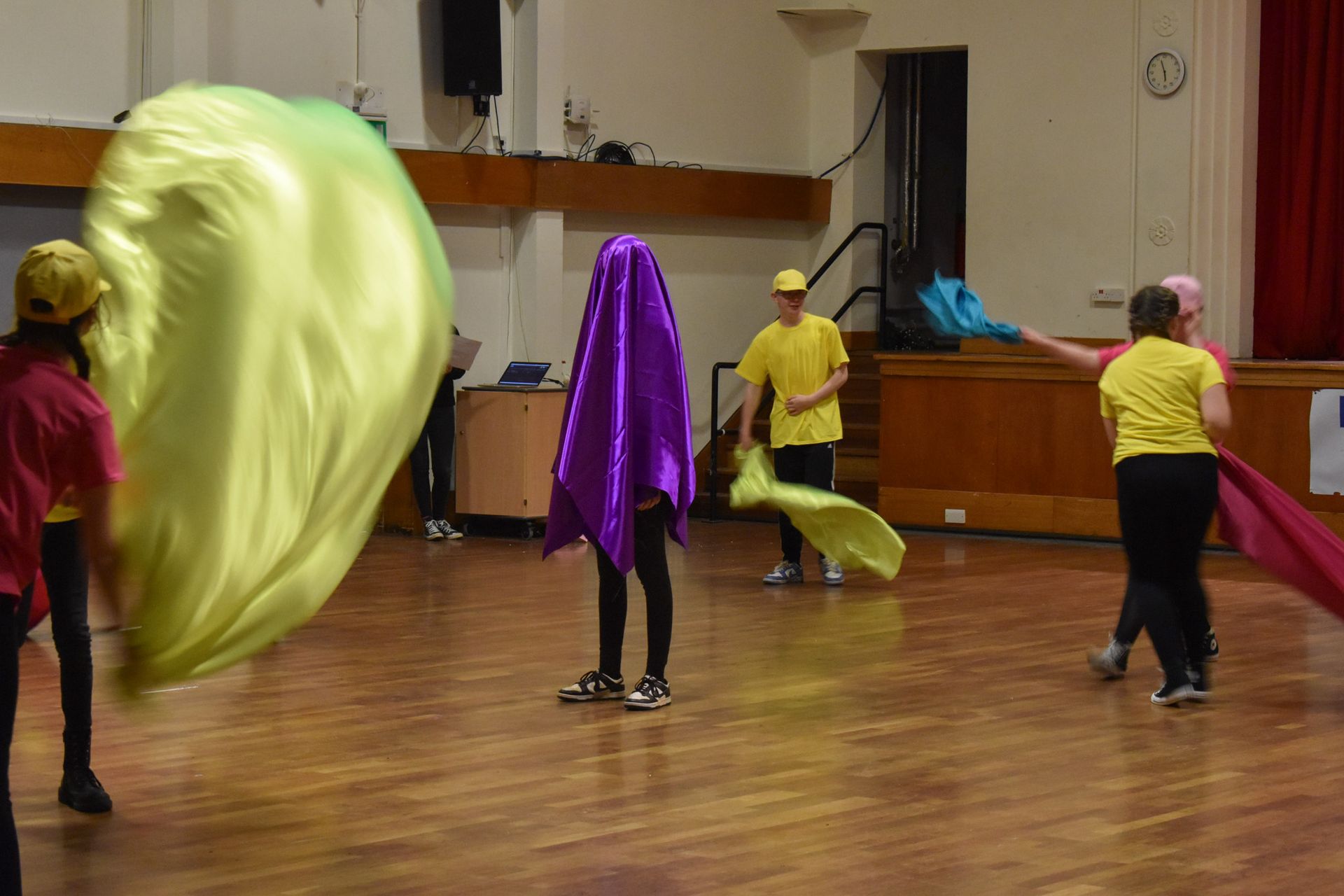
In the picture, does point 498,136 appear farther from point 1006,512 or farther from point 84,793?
point 84,793

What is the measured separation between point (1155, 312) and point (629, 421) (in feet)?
6.14

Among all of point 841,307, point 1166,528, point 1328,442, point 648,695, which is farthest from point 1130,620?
point 841,307

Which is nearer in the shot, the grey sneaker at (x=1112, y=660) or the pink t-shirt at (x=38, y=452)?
the pink t-shirt at (x=38, y=452)

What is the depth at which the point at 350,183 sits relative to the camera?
3268 mm

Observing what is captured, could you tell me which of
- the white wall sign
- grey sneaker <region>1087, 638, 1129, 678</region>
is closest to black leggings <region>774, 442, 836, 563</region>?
grey sneaker <region>1087, 638, 1129, 678</region>

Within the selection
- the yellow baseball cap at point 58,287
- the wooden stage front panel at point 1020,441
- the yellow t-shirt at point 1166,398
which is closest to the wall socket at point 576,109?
the wooden stage front panel at point 1020,441

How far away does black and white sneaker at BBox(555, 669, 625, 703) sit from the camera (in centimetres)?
625

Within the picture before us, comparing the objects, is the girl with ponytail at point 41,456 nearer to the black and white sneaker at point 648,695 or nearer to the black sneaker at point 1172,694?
the black and white sneaker at point 648,695

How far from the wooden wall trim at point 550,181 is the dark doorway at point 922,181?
0.78 meters

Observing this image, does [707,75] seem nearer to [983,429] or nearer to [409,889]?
[983,429]

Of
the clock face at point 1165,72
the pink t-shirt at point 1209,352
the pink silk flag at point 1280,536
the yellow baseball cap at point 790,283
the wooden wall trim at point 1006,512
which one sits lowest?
the wooden wall trim at point 1006,512

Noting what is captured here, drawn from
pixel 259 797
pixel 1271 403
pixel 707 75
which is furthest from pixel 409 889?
pixel 707 75

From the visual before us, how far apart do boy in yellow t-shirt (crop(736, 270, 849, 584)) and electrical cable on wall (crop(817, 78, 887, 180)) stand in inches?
232

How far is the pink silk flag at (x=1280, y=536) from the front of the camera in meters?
6.58
